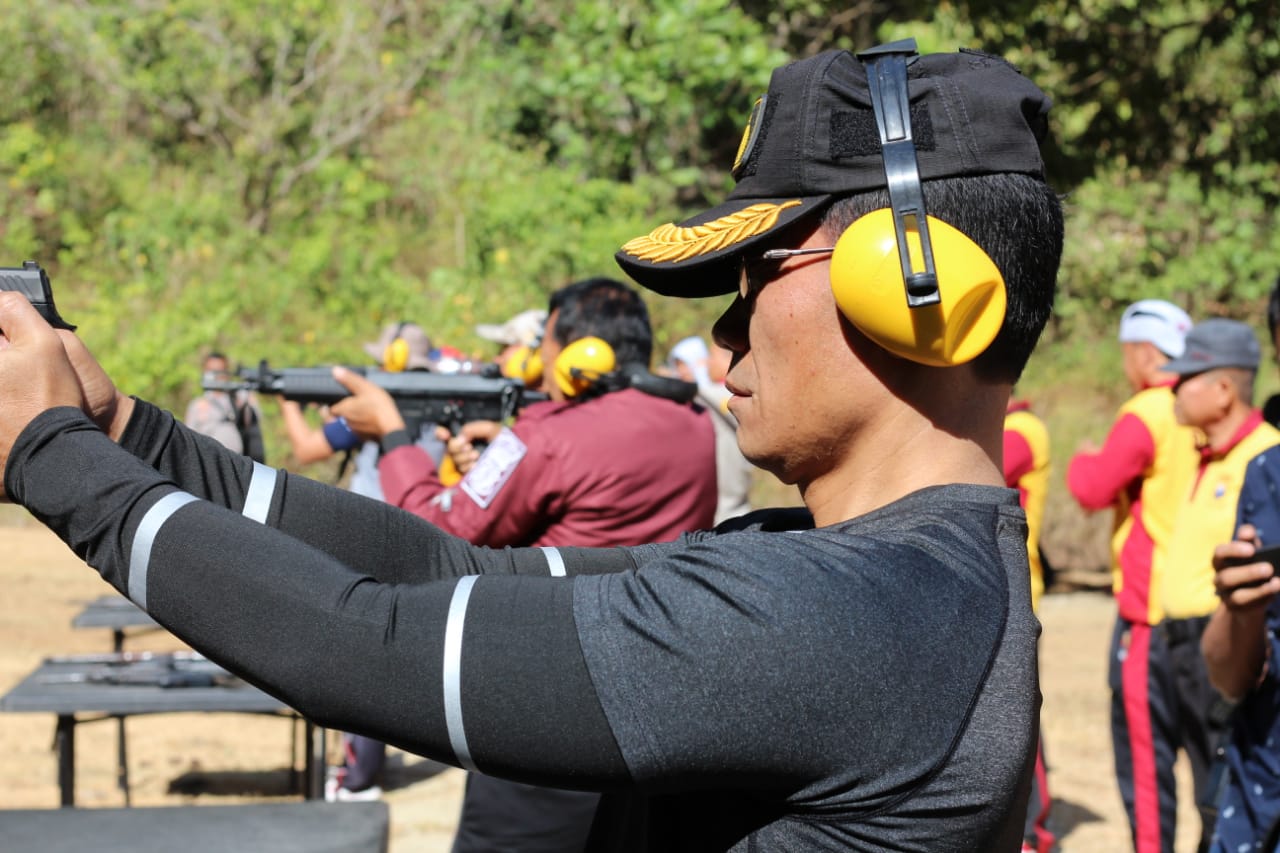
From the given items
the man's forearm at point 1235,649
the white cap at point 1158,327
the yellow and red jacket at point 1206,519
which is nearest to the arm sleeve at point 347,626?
the man's forearm at point 1235,649

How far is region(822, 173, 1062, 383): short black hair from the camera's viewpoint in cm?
135

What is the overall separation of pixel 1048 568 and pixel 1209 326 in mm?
2081

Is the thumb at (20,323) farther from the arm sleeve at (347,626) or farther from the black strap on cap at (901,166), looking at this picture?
the black strap on cap at (901,166)

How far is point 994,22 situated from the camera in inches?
336

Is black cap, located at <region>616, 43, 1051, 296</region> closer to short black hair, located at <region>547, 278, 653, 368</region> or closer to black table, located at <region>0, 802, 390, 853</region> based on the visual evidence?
black table, located at <region>0, 802, 390, 853</region>

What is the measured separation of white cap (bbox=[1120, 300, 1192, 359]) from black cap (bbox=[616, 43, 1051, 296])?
4.05 m

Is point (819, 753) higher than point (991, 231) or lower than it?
lower

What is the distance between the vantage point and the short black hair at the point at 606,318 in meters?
4.14

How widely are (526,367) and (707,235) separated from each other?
3851 mm

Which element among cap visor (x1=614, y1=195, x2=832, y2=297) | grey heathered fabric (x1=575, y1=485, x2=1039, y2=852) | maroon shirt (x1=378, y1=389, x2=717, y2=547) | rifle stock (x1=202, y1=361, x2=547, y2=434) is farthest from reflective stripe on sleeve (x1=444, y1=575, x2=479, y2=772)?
rifle stock (x1=202, y1=361, x2=547, y2=434)

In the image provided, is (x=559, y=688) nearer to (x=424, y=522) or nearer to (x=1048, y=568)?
(x=424, y=522)

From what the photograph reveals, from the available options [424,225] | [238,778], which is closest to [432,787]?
[238,778]

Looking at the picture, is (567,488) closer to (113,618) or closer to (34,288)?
(34,288)

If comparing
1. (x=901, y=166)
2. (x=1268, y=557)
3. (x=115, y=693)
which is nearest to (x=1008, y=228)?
(x=901, y=166)
